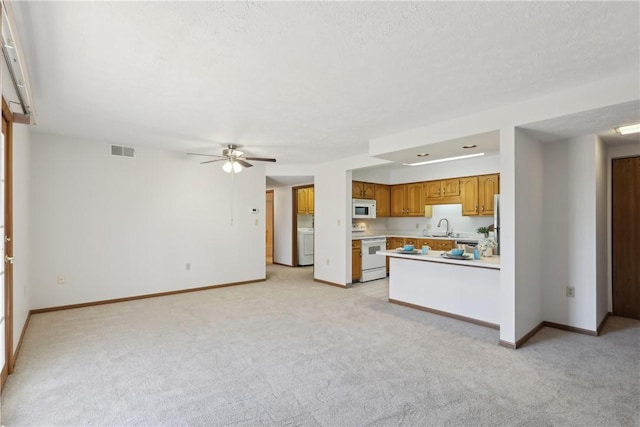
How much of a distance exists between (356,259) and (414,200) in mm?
2006

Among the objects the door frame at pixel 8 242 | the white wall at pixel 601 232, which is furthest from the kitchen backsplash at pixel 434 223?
the door frame at pixel 8 242

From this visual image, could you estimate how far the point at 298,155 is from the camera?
5723 millimetres

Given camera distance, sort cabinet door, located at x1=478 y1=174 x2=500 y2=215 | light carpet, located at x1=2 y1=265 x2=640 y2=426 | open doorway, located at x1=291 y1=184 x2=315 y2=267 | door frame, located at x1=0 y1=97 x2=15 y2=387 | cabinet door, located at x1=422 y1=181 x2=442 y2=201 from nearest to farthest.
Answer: light carpet, located at x1=2 y1=265 x2=640 y2=426, door frame, located at x1=0 y1=97 x2=15 y2=387, cabinet door, located at x1=478 y1=174 x2=500 y2=215, cabinet door, located at x1=422 y1=181 x2=442 y2=201, open doorway, located at x1=291 y1=184 x2=315 y2=267

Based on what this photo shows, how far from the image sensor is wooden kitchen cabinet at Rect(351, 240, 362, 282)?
629 cm

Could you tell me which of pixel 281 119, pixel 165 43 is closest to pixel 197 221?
pixel 281 119

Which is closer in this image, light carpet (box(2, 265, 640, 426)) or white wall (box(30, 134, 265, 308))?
light carpet (box(2, 265, 640, 426))

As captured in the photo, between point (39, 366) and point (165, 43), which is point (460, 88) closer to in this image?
point (165, 43)

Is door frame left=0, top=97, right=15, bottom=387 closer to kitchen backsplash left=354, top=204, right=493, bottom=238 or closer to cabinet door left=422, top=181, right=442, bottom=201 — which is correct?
kitchen backsplash left=354, top=204, right=493, bottom=238

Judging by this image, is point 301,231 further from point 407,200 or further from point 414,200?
point 414,200

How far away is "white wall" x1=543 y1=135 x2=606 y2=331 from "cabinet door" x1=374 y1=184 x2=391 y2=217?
3759mm

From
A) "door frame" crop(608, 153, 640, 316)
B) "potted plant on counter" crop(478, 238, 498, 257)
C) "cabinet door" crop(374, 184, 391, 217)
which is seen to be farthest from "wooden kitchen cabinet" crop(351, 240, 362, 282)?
"door frame" crop(608, 153, 640, 316)

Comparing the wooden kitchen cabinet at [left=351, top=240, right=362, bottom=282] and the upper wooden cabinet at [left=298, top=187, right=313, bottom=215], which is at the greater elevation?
Answer: the upper wooden cabinet at [left=298, top=187, right=313, bottom=215]

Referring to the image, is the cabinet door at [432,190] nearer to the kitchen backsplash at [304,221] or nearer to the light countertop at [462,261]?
the light countertop at [462,261]

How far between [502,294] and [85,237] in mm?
5428
